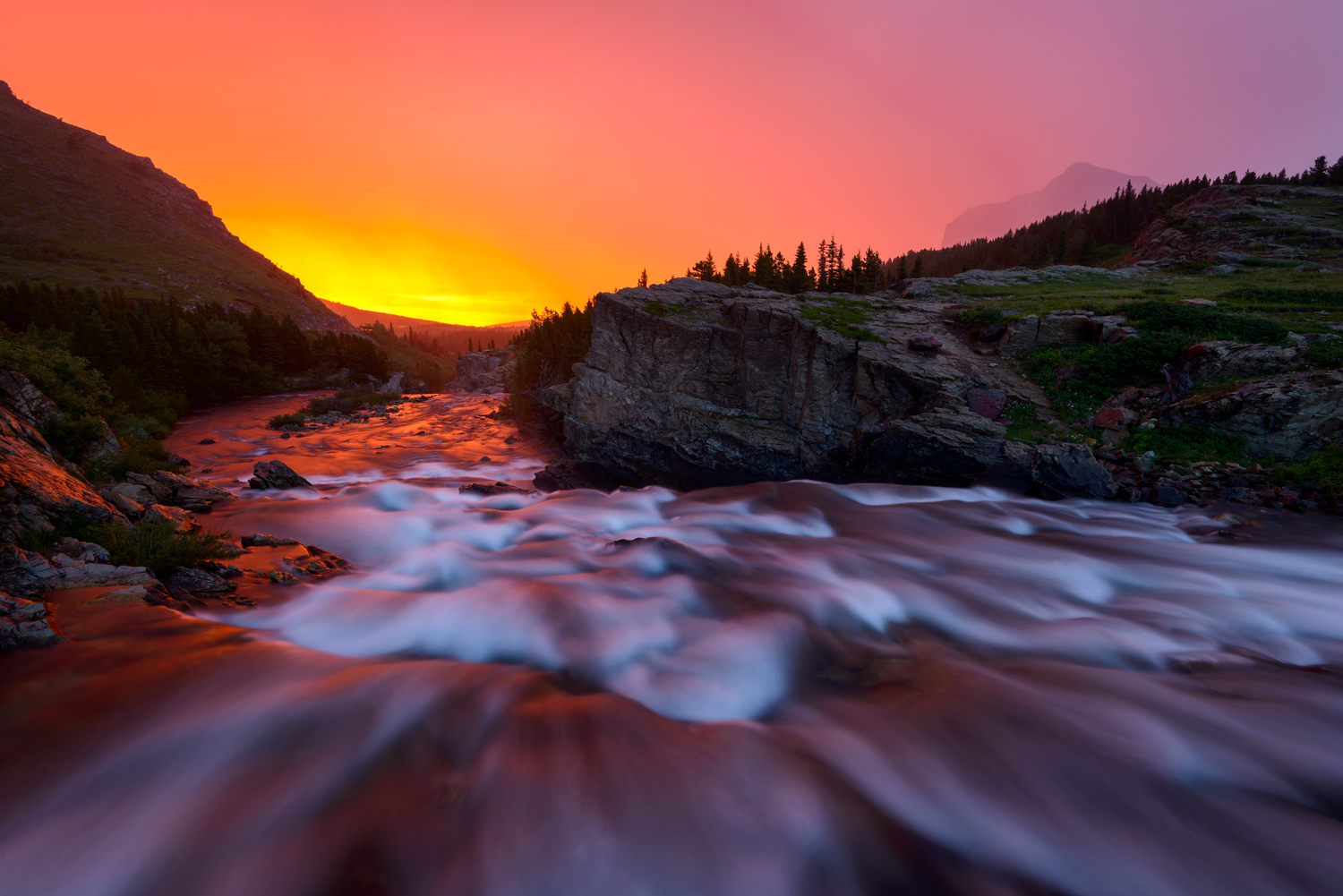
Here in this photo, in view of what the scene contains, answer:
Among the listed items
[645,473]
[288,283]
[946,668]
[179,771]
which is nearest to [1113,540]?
[946,668]

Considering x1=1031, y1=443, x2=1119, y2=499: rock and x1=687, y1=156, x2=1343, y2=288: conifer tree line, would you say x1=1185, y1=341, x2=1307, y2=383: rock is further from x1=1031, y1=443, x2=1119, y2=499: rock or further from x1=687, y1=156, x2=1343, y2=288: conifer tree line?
x1=687, y1=156, x2=1343, y2=288: conifer tree line

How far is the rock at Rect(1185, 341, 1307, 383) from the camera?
12072mm

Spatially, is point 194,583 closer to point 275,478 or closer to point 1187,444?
point 275,478

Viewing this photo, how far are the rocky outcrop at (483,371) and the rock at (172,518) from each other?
6554cm

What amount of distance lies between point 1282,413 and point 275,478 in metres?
25.3

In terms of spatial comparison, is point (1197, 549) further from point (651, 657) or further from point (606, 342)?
point (606, 342)

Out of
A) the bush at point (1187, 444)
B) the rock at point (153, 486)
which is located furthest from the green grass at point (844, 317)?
the rock at point (153, 486)

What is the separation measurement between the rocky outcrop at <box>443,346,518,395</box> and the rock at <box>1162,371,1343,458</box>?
71.2 meters

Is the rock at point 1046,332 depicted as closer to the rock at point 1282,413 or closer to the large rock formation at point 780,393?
the large rock formation at point 780,393

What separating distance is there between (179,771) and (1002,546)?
35.5ft

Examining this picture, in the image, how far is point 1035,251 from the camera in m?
70.1

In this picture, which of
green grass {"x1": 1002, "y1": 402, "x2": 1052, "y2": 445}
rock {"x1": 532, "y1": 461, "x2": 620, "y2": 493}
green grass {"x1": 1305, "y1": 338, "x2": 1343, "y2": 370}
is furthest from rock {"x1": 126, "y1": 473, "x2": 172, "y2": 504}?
green grass {"x1": 1305, "y1": 338, "x2": 1343, "y2": 370}

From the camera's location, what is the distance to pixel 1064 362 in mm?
15406

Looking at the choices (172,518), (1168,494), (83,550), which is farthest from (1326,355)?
(172,518)
